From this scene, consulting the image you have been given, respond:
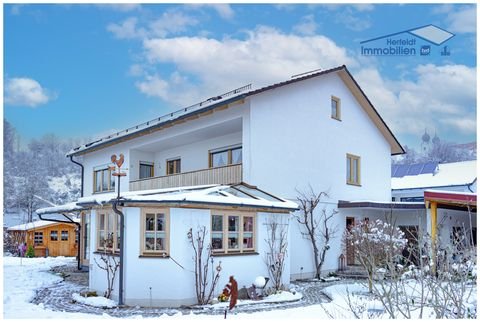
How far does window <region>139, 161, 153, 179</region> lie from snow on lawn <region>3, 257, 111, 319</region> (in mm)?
5498

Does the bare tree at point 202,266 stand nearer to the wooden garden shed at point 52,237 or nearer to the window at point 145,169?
the window at point 145,169

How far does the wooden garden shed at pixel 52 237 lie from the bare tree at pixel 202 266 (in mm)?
19583

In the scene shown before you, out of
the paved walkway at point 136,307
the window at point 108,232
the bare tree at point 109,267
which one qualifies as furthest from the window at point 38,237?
the bare tree at point 109,267

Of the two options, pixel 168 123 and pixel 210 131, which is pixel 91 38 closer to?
pixel 168 123

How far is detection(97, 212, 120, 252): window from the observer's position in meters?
12.0

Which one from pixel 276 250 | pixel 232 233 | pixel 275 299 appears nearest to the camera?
pixel 275 299

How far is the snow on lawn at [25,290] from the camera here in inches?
380

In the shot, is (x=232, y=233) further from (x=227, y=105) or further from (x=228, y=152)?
(x=228, y=152)

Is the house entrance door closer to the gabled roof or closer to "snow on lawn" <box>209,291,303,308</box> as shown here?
the gabled roof

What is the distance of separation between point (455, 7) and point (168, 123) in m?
10.2

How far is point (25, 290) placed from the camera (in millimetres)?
13617

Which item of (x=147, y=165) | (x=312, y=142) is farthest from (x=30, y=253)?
(x=312, y=142)

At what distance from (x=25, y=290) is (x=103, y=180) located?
32.6 feet

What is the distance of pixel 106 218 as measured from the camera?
12.5m
